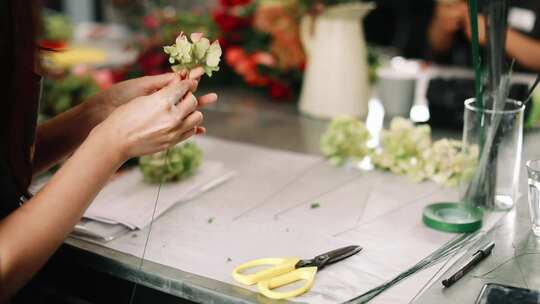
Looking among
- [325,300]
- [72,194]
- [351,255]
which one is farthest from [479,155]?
Answer: [72,194]

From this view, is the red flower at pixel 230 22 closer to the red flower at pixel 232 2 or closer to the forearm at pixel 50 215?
the red flower at pixel 232 2

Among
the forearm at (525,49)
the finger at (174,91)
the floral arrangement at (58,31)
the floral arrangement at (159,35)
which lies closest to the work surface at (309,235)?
the finger at (174,91)

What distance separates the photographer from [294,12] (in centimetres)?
173

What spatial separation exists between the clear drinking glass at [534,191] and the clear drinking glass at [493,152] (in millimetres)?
73

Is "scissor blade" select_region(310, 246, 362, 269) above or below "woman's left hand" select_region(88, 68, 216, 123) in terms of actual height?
below

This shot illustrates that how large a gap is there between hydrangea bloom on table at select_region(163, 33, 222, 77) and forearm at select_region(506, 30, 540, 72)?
1.43 meters

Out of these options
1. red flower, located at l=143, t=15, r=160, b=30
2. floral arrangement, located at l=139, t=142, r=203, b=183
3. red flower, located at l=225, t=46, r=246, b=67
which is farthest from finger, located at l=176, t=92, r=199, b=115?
red flower, located at l=143, t=15, r=160, b=30

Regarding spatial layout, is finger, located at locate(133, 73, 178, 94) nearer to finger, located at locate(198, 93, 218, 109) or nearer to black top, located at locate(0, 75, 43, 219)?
finger, located at locate(198, 93, 218, 109)

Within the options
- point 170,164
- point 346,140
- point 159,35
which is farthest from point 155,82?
point 159,35

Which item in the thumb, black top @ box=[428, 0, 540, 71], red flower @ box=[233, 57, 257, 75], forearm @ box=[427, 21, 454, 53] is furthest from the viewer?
forearm @ box=[427, 21, 454, 53]

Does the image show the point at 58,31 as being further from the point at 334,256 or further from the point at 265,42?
the point at 334,256

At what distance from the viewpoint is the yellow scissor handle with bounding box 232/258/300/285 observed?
86 centimetres

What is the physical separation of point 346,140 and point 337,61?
0.37m

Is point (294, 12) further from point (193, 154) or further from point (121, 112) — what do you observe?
point (121, 112)
